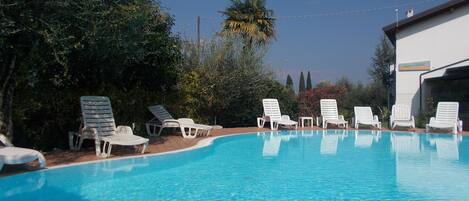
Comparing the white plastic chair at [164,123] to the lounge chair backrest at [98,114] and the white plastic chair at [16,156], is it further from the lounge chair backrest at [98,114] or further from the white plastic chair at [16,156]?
the white plastic chair at [16,156]

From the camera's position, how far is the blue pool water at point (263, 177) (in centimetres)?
604

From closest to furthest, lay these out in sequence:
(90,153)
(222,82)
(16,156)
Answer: (16,156), (90,153), (222,82)

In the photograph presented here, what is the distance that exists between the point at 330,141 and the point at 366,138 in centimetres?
188

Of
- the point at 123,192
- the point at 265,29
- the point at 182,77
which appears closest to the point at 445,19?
the point at 265,29

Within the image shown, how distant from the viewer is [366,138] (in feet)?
49.0

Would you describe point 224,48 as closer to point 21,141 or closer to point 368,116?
point 368,116

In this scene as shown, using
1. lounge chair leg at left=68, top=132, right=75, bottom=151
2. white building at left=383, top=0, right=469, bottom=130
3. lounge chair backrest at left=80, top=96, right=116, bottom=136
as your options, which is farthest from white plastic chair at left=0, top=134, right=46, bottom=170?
white building at left=383, top=0, right=469, bottom=130

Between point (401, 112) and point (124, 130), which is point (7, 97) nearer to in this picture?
point (124, 130)

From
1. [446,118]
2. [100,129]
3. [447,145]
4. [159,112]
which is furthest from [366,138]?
[100,129]

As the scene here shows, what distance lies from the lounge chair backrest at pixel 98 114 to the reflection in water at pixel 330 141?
5.42 metres

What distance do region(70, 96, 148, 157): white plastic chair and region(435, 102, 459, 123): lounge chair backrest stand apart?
1267 cm

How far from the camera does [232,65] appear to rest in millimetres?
17031

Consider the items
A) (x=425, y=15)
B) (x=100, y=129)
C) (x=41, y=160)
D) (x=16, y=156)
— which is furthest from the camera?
(x=425, y=15)

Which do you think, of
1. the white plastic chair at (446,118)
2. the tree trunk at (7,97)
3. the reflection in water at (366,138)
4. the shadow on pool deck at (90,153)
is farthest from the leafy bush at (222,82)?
the tree trunk at (7,97)
